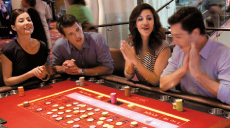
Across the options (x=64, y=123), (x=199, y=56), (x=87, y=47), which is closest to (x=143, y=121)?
(x=64, y=123)

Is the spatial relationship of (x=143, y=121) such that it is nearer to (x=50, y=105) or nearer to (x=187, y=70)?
(x=187, y=70)

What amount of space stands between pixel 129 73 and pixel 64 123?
91 centimetres

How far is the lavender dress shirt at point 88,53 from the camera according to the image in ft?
8.93

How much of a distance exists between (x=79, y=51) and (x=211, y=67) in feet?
4.83

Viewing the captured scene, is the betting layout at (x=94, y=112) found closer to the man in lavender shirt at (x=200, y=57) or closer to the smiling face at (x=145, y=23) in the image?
the man in lavender shirt at (x=200, y=57)

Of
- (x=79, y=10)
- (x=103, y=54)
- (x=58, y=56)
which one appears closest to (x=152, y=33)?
(x=103, y=54)

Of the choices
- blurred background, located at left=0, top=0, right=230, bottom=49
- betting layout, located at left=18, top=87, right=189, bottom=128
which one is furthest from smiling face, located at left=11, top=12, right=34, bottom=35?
blurred background, located at left=0, top=0, right=230, bottom=49

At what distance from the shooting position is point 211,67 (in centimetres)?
171

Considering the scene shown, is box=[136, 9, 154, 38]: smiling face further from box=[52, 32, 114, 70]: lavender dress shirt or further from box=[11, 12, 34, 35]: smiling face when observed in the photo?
box=[11, 12, 34, 35]: smiling face

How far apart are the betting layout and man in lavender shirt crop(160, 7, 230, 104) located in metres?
0.32

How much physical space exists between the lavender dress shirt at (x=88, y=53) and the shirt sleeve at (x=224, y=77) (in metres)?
1.26

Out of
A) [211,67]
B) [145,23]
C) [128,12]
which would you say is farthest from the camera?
[128,12]

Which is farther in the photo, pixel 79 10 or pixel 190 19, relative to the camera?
pixel 79 10

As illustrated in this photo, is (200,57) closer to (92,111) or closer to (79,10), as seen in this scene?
(92,111)
